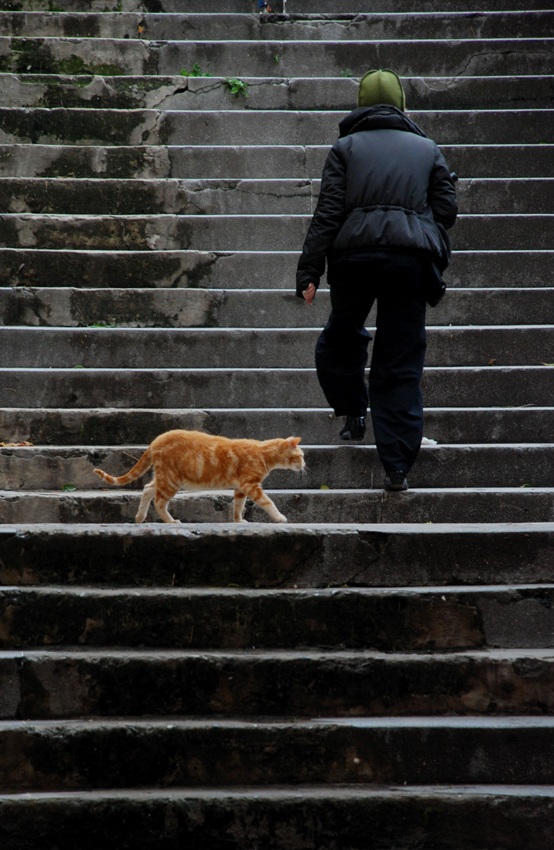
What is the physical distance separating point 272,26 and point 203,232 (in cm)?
298

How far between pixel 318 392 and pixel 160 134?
3095mm

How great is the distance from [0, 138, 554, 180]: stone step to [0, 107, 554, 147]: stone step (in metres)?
0.28

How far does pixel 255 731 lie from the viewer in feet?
11.5

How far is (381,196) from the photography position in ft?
16.0

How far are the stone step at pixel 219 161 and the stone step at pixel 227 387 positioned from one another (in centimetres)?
224

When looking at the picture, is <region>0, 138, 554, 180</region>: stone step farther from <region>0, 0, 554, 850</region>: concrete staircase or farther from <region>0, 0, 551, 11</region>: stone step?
<region>0, 0, 551, 11</region>: stone step

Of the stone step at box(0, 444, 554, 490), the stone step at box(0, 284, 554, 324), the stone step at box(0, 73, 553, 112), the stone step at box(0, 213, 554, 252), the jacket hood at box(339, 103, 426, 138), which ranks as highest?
the stone step at box(0, 73, 553, 112)

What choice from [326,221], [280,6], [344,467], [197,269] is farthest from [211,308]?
[280,6]

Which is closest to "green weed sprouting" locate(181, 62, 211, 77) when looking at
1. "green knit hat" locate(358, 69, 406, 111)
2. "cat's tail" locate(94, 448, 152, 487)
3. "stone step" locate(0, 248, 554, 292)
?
"stone step" locate(0, 248, 554, 292)

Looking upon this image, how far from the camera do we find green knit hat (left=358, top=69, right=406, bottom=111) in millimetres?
5070

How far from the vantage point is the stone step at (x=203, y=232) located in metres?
Answer: 7.01

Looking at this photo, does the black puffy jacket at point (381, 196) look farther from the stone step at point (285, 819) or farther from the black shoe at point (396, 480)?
the stone step at point (285, 819)

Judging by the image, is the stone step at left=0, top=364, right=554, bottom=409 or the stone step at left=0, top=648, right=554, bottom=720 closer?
the stone step at left=0, top=648, right=554, bottom=720

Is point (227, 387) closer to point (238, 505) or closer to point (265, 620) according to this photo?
point (238, 505)
